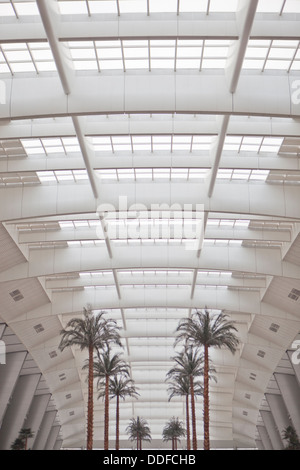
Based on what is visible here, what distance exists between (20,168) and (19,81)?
5455 millimetres

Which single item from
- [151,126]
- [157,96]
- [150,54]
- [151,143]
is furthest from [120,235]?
[150,54]

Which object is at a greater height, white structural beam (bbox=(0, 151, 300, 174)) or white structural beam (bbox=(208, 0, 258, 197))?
white structural beam (bbox=(0, 151, 300, 174))

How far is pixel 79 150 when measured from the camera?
2709 cm

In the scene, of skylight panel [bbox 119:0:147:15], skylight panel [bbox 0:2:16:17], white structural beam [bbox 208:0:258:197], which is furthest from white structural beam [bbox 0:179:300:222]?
skylight panel [bbox 0:2:16:17]

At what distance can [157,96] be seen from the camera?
2127cm

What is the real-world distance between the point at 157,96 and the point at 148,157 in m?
6.24

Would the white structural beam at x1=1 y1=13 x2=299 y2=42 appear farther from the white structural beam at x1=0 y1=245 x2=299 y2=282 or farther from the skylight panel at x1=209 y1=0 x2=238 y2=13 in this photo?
the white structural beam at x1=0 y1=245 x2=299 y2=282

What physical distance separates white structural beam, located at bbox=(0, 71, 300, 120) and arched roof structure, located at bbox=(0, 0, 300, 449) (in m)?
0.04

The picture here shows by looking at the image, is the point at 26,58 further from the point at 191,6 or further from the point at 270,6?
the point at 270,6

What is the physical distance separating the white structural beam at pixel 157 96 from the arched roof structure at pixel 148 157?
45mm

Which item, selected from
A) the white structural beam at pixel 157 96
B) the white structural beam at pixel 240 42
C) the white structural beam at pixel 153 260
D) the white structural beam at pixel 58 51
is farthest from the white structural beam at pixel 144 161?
the white structural beam at pixel 153 260

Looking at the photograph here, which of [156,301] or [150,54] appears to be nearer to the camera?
[150,54]

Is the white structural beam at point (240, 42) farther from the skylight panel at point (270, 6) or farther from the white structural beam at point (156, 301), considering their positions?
the white structural beam at point (156, 301)

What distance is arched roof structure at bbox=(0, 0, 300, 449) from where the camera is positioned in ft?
61.5
